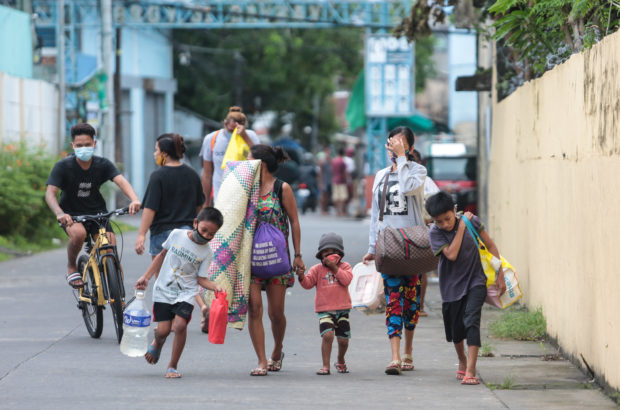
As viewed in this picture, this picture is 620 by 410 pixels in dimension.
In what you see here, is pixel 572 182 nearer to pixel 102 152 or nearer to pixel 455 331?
pixel 455 331

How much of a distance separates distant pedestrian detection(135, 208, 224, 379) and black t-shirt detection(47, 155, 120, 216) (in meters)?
2.18

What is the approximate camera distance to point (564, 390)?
739 cm

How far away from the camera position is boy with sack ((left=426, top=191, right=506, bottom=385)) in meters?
7.61

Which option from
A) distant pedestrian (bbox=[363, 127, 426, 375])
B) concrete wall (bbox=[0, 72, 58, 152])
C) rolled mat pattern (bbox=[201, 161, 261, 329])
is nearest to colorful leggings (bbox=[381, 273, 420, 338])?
distant pedestrian (bbox=[363, 127, 426, 375])

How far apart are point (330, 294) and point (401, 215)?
834mm

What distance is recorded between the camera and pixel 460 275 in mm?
7734

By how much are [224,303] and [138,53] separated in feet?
103

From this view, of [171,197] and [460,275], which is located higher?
[171,197]

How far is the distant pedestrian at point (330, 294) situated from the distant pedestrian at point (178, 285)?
0.72 meters

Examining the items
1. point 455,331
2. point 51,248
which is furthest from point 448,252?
point 51,248

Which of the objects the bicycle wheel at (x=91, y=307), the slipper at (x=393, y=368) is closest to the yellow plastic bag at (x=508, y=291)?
the slipper at (x=393, y=368)

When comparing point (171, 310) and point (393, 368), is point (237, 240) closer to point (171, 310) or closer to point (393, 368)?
point (171, 310)

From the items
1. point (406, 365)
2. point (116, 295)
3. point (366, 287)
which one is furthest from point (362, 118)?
point (406, 365)

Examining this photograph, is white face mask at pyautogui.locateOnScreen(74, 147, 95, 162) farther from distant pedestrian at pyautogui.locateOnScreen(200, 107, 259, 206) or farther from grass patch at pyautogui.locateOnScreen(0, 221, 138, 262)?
grass patch at pyautogui.locateOnScreen(0, 221, 138, 262)
